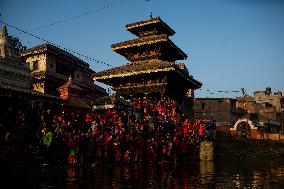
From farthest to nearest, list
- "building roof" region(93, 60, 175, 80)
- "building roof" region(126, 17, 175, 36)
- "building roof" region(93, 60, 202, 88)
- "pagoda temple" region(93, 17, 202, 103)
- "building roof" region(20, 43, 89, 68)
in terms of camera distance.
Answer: "building roof" region(20, 43, 89, 68) → "building roof" region(126, 17, 175, 36) → "pagoda temple" region(93, 17, 202, 103) → "building roof" region(93, 60, 175, 80) → "building roof" region(93, 60, 202, 88)

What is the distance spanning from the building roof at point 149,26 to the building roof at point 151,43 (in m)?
1.87

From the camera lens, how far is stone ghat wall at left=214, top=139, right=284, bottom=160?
24422 mm

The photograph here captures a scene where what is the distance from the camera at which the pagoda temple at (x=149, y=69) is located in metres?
23.4

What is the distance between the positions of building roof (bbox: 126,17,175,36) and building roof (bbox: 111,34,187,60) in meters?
1.87

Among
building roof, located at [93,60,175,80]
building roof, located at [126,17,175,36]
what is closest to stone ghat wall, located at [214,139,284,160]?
building roof, located at [93,60,175,80]

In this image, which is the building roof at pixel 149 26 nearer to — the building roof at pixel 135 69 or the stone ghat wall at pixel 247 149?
the building roof at pixel 135 69

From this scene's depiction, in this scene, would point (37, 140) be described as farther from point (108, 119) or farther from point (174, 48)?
point (174, 48)

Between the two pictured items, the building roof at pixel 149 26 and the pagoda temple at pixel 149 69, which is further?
the building roof at pixel 149 26

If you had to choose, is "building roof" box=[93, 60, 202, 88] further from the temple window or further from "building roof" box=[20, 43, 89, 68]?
the temple window

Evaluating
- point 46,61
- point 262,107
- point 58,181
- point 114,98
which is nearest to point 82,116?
point 114,98

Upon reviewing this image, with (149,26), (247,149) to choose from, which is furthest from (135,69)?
(247,149)

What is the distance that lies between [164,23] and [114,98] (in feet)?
27.8

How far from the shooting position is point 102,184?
8.09 m

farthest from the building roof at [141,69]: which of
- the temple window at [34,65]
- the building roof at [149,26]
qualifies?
the temple window at [34,65]
